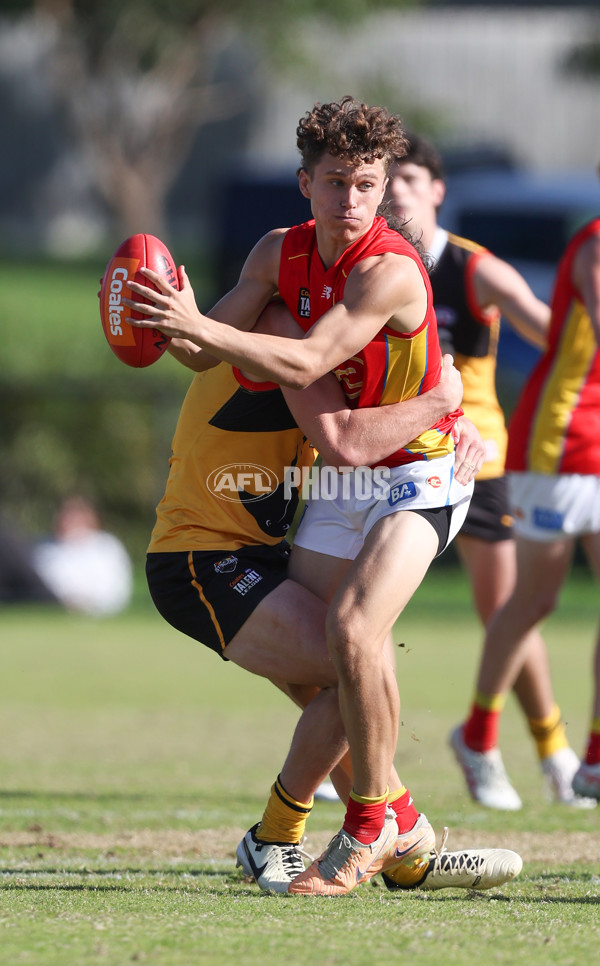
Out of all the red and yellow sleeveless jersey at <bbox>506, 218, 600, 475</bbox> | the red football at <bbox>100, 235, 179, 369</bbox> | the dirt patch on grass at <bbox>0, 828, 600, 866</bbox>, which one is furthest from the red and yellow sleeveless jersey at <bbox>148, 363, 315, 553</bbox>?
the red and yellow sleeveless jersey at <bbox>506, 218, 600, 475</bbox>

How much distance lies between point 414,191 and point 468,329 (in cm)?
69

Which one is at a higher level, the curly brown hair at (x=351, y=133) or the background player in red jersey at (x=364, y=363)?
the curly brown hair at (x=351, y=133)

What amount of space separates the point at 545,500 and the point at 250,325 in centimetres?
230

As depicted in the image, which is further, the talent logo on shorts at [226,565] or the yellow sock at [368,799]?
the talent logo on shorts at [226,565]

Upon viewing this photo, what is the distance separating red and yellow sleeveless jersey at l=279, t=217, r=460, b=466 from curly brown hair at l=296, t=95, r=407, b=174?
241mm

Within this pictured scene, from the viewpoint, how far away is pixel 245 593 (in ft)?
14.2

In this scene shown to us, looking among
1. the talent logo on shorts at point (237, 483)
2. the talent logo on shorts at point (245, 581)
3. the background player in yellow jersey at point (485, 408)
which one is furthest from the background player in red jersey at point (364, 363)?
the background player in yellow jersey at point (485, 408)

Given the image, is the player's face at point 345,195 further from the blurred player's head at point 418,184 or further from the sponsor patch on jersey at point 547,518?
the sponsor patch on jersey at point 547,518

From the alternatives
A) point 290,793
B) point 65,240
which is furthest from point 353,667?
point 65,240

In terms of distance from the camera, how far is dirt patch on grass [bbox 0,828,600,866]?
498 cm

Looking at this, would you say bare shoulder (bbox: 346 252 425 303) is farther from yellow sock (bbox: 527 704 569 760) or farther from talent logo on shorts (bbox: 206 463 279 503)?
yellow sock (bbox: 527 704 569 760)

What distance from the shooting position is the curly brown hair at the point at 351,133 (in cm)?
406

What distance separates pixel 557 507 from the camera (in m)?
6.21

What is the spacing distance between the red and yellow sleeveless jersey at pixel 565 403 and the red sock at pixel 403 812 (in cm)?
232
